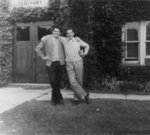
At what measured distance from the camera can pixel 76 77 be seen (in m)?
8.11

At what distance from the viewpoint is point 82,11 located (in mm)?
10648

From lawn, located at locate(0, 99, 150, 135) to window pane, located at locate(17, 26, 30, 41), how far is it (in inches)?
191

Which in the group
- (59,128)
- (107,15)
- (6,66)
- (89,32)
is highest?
(107,15)

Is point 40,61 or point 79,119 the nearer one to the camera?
point 79,119

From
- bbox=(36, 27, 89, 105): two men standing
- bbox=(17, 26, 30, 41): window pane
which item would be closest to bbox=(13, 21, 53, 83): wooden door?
bbox=(17, 26, 30, 41): window pane

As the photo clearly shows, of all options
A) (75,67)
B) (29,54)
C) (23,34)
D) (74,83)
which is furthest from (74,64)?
(23,34)

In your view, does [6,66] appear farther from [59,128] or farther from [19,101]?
[59,128]

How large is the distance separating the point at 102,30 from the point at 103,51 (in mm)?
844

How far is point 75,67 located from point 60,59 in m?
0.48

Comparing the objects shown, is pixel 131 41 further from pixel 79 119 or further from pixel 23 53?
pixel 79 119

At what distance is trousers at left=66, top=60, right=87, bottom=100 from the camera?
798 cm

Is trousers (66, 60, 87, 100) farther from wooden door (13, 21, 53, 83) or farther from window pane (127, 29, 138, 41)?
window pane (127, 29, 138, 41)

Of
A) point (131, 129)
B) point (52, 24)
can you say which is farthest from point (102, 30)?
point (131, 129)

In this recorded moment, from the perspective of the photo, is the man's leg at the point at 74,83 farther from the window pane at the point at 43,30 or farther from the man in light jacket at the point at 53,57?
the window pane at the point at 43,30
